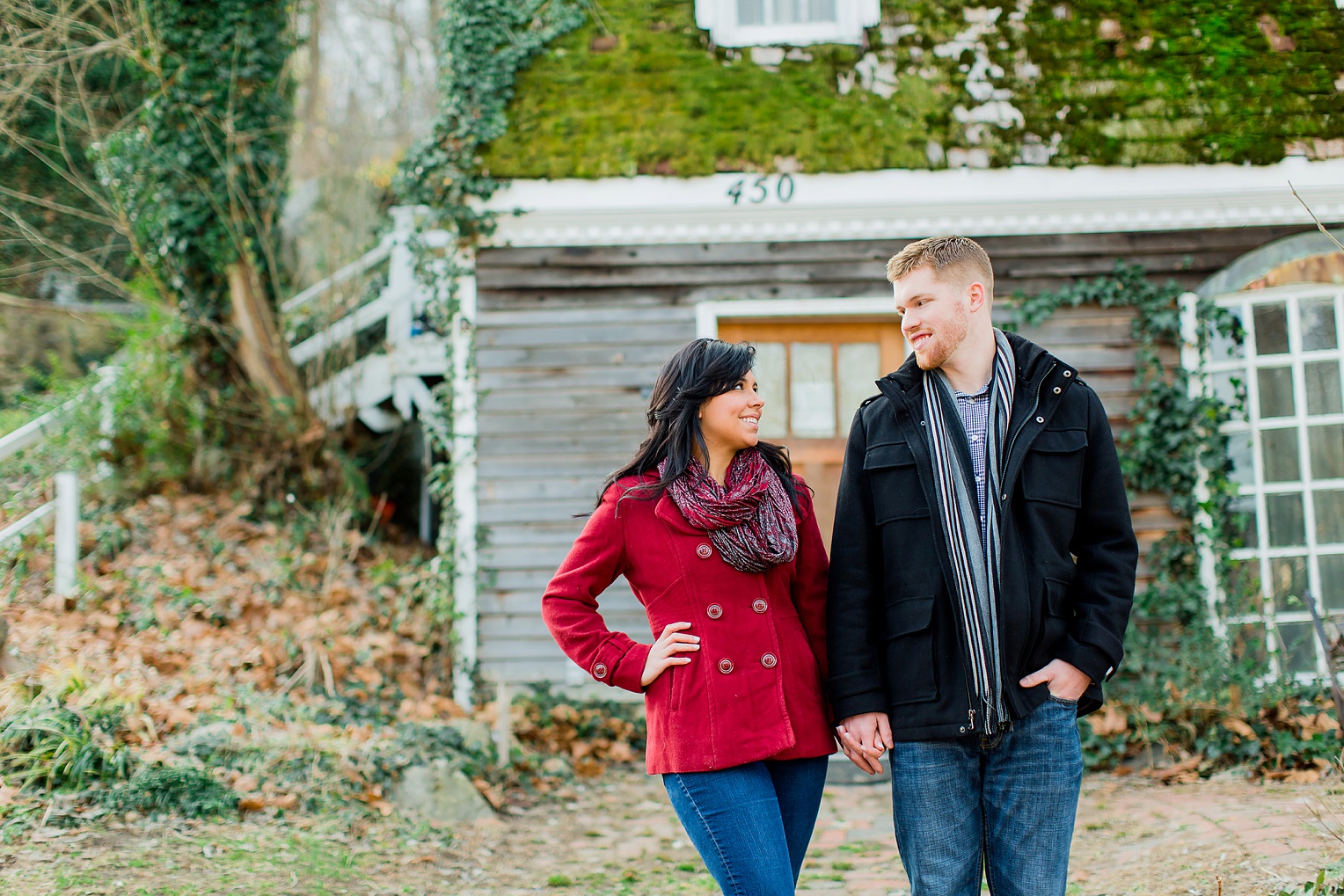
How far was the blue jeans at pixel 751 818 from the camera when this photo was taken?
7.01 ft

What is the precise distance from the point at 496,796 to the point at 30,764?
197 centimetres

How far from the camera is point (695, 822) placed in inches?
87.2

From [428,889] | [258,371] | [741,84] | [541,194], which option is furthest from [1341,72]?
[258,371]

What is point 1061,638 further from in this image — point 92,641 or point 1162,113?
point 92,641

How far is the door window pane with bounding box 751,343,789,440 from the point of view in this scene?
606 centimetres

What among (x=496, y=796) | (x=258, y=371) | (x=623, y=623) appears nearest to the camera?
(x=496, y=796)

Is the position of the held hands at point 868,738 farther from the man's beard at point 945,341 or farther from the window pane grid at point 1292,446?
the window pane grid at point 1292,446

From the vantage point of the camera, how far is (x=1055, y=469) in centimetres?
Result: 227

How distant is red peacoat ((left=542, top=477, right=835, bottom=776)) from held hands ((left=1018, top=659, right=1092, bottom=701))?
0.48m

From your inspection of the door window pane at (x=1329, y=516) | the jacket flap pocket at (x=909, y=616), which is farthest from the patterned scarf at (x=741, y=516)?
the door window pane at (x=1329, y=516)

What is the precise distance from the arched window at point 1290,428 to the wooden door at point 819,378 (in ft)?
6.25

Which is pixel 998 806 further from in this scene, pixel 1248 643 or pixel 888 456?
pixel 1248 643

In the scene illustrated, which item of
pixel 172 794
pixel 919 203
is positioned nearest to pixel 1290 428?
pixel 919 203

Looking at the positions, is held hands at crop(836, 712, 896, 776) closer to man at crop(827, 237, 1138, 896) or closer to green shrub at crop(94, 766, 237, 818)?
man at crop(827, 237, 1138, 896)
